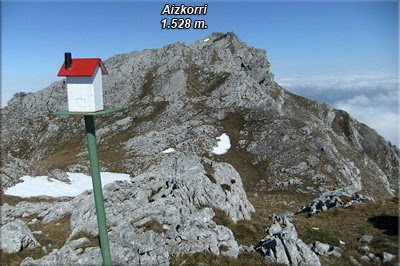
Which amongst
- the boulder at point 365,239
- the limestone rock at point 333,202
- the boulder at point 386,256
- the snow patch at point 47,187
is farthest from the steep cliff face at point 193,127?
the boulder at point 386,256

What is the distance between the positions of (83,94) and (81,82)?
0.44 m

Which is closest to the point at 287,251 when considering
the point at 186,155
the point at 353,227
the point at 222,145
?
the point at 353,227

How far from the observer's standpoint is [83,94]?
11797mm

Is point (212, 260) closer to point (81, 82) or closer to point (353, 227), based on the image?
point (81, 82)

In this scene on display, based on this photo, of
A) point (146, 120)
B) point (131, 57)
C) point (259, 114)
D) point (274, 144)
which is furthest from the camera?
point (131, 57)

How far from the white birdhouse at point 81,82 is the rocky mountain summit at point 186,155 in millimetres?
10323

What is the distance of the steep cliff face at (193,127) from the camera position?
6731 centimetres

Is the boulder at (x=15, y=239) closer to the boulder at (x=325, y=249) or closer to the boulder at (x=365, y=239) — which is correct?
the boulder at (x=325, y=249)

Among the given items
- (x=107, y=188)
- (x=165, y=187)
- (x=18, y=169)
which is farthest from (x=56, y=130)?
(x=165, y=187)

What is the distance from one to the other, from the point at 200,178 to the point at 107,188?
11834 millimetres

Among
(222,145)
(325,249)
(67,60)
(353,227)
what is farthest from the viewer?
(222,145)

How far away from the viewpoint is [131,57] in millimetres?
123438

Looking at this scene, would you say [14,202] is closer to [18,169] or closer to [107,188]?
[18,169]

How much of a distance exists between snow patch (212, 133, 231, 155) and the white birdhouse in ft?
212
